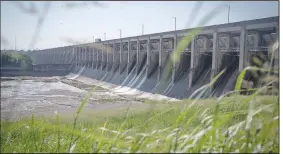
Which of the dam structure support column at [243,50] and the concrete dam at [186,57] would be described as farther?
the concrete dam at [186,57]

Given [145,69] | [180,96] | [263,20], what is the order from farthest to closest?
[145,69], [180,96], [263,20]

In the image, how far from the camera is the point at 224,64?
10172 millimetres

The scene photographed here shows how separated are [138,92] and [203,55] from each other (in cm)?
413

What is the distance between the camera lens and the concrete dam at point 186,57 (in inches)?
337

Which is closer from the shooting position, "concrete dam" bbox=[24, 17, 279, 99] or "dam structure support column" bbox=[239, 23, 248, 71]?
"dam structure support column" bbox=[239, 23, 248, 71]

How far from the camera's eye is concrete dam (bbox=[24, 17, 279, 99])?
28.1 ft

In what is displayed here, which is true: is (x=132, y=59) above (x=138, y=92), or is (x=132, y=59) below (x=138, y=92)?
above

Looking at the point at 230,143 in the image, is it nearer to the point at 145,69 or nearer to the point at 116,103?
the point at 116,103

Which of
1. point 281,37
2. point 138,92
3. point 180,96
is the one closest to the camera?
point 281,37

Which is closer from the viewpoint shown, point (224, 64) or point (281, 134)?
point (281, 134)

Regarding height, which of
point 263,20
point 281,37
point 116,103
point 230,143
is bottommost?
point 116,103

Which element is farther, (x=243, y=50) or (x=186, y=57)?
(x=186, y=57)

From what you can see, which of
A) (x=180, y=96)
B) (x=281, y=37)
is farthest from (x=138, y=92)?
(x=281, y=37)

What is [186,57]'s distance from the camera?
12820mm
